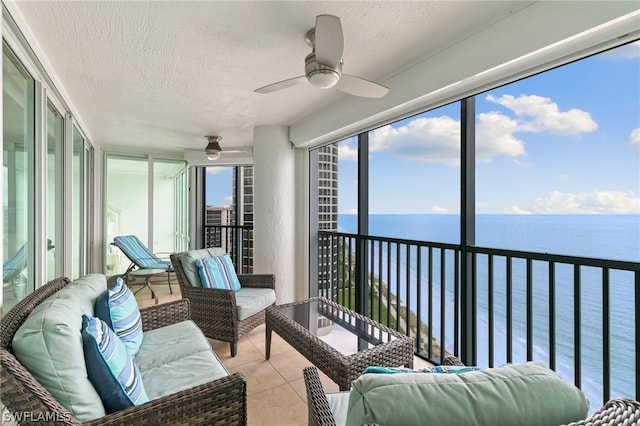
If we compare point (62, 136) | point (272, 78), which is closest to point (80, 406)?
point (272, 78)

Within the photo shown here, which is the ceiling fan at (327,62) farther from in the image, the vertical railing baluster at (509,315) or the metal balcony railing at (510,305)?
the vertical railing baluster at (509,315)

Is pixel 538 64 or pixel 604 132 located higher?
pixel 538 64

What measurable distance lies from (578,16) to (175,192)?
544 cm

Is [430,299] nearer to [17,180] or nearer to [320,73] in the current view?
[320,73]

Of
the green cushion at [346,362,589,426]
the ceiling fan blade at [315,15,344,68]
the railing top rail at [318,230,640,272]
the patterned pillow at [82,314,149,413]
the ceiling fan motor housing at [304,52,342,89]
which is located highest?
the ceiling fan blade at [315,15,344,68]

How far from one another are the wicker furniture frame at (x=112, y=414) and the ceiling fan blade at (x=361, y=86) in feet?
5.48

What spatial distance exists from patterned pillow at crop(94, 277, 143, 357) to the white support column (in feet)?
6.49

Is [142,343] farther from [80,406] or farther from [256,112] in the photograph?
[256,112]

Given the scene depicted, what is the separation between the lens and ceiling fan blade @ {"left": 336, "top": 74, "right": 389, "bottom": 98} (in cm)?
182

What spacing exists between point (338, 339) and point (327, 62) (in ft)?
5.31

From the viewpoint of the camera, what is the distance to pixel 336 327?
2.05 meters

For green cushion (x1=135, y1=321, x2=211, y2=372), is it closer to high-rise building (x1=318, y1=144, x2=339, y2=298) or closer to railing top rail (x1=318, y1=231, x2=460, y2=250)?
Answer: railing top rail (x1=318, y1=231, x2=460, y2=250)

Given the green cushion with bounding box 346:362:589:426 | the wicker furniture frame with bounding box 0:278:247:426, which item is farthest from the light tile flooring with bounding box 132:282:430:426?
the green cushion with bounding box 346:362:589:426

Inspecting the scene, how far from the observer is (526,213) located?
2.12 m
